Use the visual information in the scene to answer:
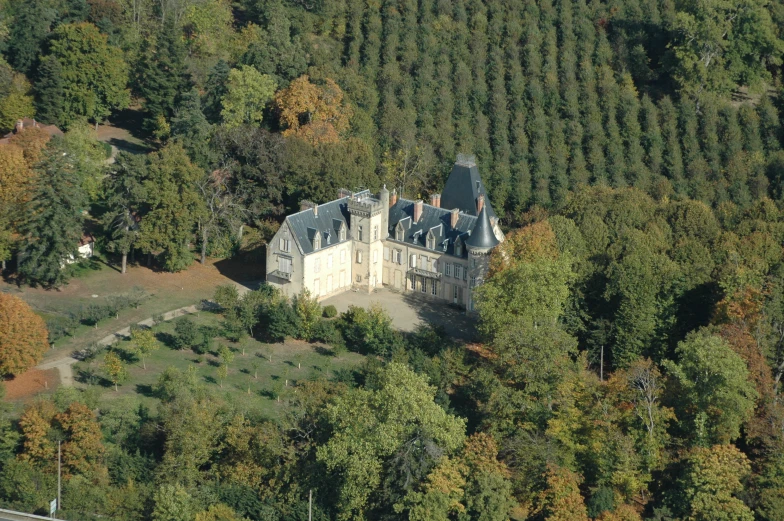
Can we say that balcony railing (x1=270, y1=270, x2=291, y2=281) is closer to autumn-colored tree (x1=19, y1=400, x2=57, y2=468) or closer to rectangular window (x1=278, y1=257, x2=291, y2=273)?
rectangular window (x1=278, y1=257, x2=291, y2=273)

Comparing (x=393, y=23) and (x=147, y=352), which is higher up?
(x=393, y=23)

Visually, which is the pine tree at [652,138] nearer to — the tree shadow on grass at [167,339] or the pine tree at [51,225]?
the tree shadow on grass at [167,339]

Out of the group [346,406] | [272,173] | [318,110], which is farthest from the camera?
[318,110]

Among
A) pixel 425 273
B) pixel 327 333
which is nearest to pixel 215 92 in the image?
pixel 425 273

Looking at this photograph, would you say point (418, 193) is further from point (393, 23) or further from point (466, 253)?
point (393, 23)

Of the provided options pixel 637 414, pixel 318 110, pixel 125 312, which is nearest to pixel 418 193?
pixel 318 110

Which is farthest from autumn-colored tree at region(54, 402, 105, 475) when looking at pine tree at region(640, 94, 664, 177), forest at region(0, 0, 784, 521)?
pine tree at region(640, 94, 664, 177)

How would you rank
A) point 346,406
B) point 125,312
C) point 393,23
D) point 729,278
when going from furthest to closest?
1. point 393,23
2. point 125,312
3. point 729,278
4. point 346,406
